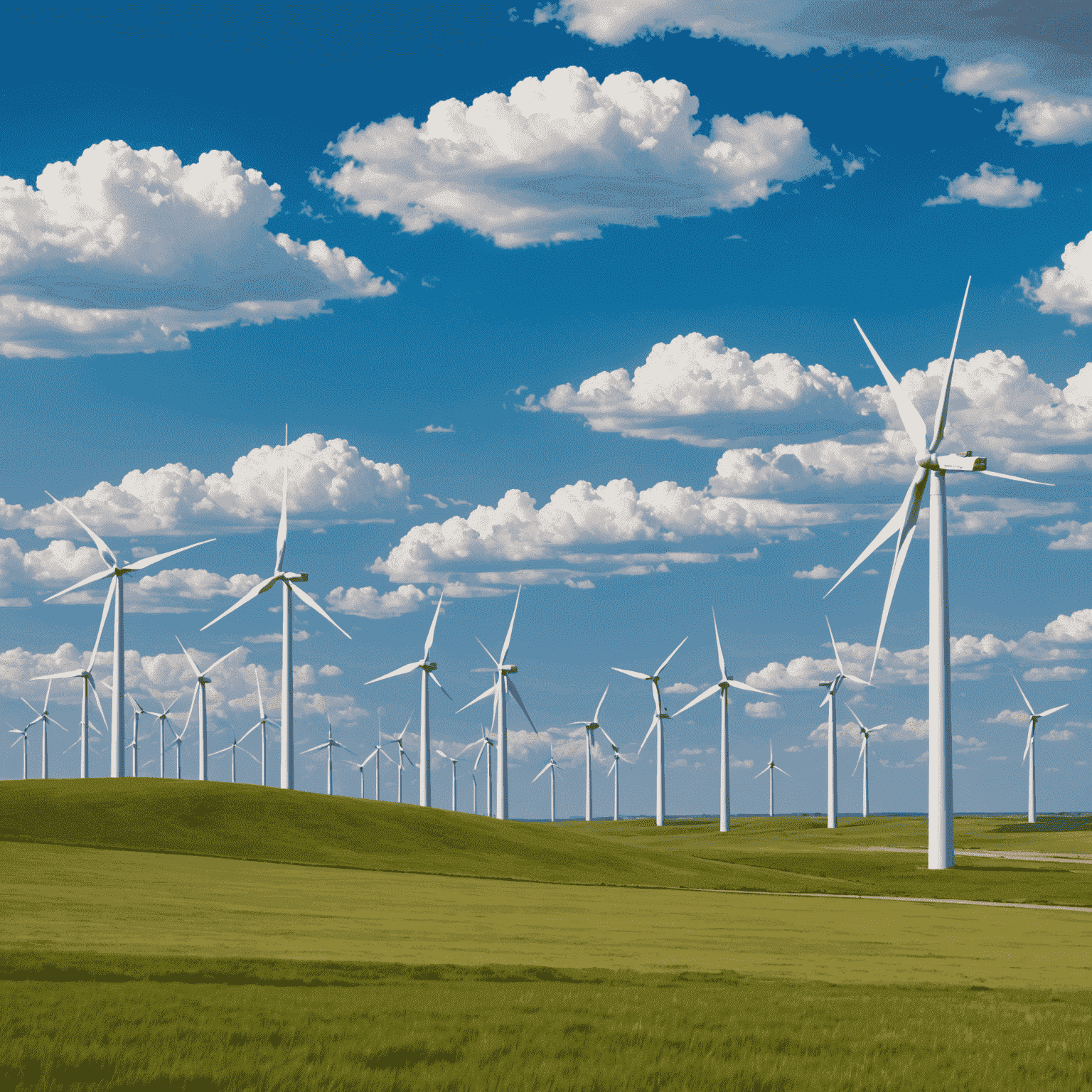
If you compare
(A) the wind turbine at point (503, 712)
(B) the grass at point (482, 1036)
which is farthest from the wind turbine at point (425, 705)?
(B) the grass at point (482, 1036)

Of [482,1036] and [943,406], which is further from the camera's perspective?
[943,406]

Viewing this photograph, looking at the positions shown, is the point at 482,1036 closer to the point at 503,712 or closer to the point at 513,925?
the point at 513,925

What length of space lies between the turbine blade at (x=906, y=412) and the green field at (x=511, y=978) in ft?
74.8

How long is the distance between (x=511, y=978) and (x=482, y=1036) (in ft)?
21.5

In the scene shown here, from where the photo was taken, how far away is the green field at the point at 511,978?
1614 centimetres

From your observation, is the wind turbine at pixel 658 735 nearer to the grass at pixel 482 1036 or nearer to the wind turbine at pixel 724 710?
the wind turbine at pixel 724 710

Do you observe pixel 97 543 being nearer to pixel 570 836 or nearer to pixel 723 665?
pixel 570 836

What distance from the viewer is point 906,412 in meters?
71.0

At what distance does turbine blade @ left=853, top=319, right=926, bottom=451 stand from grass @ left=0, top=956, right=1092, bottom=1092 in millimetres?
50471

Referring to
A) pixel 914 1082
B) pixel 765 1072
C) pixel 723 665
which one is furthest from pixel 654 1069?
pixel 723 665

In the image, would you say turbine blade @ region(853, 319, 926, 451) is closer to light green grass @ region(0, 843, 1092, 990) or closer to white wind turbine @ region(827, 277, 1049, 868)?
white wind turbine @ region(827, 277, 1049, 868)

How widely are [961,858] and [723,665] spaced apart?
184ft

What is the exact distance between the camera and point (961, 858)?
84000 millimetres

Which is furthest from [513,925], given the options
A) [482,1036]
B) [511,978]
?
[482,1036]
